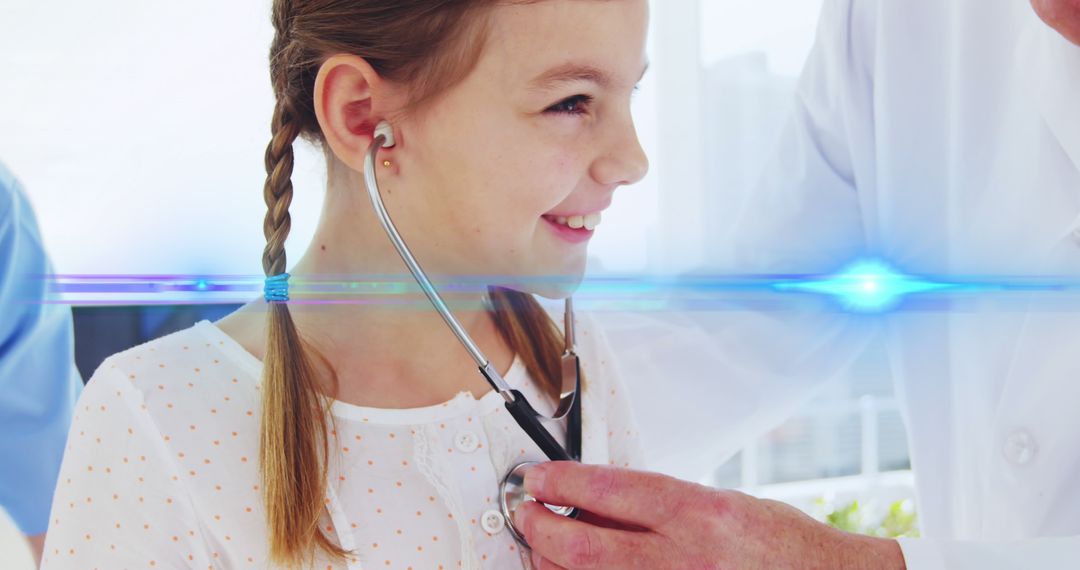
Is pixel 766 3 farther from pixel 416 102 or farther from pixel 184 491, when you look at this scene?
pixel 184 491

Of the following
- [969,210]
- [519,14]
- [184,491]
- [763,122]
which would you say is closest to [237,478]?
[184,491]

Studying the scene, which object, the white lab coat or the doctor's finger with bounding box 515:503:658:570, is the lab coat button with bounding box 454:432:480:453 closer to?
the doctor's finger with bounding box 515:503:658:570

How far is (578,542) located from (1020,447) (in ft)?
1.38

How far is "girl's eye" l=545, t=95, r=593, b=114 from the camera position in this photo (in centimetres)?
59

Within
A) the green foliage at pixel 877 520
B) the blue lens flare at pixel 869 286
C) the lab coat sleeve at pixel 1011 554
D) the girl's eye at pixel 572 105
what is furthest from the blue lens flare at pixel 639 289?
the green foliage at pixel 877 520

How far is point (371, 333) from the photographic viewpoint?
0.63 metres

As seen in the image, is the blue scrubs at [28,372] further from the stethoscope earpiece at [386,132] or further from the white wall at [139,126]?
the stethoscope earpiece at [386,132]

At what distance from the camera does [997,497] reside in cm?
81

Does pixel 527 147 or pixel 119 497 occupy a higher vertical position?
pixel 527 147

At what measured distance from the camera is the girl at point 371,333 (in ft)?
1.80

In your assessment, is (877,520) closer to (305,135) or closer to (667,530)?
(667,530)

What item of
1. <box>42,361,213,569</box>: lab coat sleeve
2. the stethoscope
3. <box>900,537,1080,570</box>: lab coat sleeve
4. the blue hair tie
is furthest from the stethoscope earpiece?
<box>900,537,1080,570</box>: lab coat sleeve

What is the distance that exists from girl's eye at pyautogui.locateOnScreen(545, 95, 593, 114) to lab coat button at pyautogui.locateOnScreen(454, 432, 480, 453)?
8.5 inches

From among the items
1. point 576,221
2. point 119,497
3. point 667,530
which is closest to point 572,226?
point 576,221
